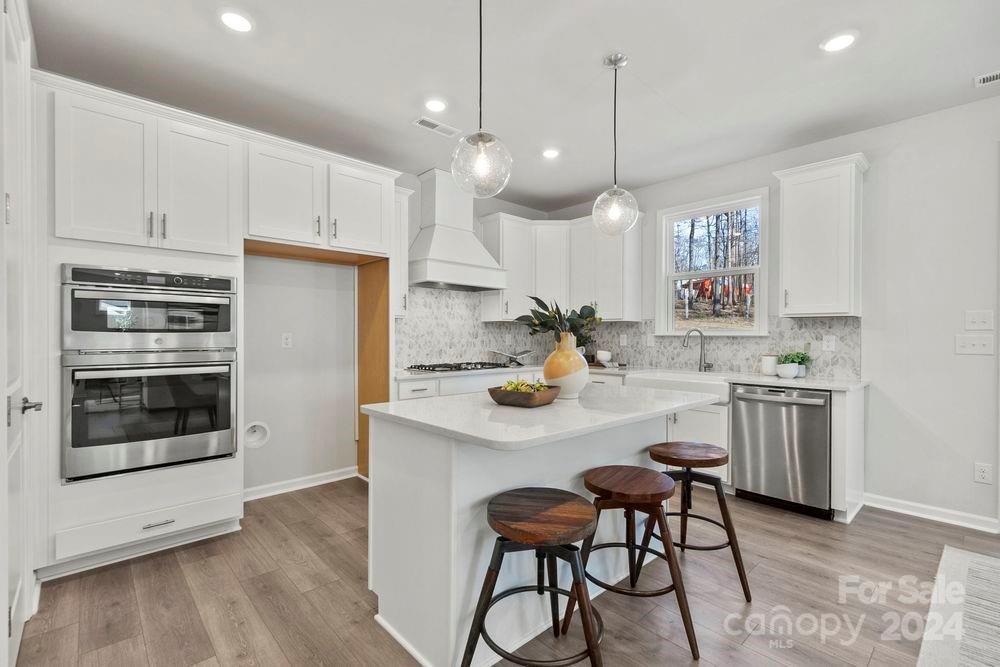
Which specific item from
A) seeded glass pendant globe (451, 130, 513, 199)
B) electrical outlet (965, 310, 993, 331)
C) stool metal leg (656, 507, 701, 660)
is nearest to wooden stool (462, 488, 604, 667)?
stool metal leg (656, 507, 701, 660)

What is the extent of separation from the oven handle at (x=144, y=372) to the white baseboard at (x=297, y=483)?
120cm

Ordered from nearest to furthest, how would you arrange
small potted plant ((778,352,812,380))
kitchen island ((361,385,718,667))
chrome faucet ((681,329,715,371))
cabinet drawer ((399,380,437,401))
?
1. kitchen island ((361,385,718,667))
2. small potted plant ((778,352,812,380))
3. cabinet drawer ((399,380,437,401))
4. chrome faucet ((681,329,715,371))

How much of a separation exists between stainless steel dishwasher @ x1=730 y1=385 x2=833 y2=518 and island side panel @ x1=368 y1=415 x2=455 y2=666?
269 cm

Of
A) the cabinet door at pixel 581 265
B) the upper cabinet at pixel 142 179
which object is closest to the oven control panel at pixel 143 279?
the upper cabinet at pixel 142 179

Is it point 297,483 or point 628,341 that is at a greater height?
point 628,341

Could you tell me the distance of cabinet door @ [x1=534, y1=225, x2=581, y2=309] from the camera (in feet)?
16.8

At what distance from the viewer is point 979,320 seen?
10.0 ft

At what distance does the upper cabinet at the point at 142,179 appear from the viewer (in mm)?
2391

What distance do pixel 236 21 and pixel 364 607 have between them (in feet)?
9.14

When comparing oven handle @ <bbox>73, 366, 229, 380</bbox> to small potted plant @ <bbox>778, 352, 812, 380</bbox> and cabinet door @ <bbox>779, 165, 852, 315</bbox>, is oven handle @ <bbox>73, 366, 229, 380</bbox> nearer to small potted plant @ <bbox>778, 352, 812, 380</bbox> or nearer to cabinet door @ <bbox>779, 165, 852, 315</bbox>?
small potted plant @ <bbox>778, 352, 812, 380</bbox>

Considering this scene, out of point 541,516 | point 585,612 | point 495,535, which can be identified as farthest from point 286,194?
point 585,612

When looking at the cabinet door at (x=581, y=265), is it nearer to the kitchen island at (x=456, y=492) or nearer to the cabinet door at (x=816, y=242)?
the cabinet door at (x=816, y=242)

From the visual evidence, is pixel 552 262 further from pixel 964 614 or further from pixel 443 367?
pixel 964 614

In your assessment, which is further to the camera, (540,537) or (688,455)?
(688,455)
